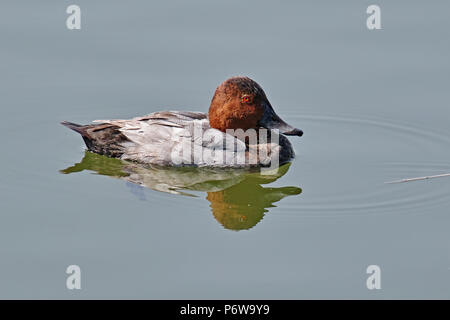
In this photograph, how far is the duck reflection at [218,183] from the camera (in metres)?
8.86

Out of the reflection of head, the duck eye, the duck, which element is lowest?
the reflection of head

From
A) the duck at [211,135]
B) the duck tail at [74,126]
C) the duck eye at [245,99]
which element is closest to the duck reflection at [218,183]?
the duck at [211,135]

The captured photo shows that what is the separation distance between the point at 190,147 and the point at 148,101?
6.29 feet

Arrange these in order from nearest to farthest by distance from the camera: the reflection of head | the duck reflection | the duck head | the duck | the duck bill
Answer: the reflection of head, the duck reflection, the duck, the duck head, the duck bill

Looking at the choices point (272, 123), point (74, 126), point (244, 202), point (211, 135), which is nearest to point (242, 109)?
point (272, 123)

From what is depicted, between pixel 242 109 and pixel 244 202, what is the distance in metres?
1.55

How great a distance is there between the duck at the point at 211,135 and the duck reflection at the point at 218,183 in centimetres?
12

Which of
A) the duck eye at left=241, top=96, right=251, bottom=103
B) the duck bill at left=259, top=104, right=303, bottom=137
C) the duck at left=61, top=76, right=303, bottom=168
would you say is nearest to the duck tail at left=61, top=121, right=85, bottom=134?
the duck at left=61, top=76, right=303, bottom=168

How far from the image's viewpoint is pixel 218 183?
9695 millimetres

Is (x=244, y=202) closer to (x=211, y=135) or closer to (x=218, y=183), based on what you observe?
(x=218, y=183)

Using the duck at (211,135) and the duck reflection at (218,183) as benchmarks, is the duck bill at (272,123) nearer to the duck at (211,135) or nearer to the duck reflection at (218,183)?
the duck at (211,135)

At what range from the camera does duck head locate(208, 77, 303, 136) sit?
10.1 meters

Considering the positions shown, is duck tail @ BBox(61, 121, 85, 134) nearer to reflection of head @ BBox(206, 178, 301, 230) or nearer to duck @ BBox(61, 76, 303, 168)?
duck @ BBox(61, 76, 303, 168)

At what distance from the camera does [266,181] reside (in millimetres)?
9844
